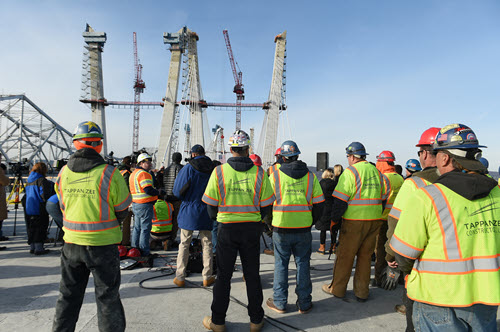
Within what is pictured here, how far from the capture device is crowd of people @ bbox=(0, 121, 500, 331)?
1493 mm

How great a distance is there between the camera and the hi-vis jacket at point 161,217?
587cm

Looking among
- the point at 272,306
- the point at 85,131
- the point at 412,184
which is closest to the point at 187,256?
the point at 272,306

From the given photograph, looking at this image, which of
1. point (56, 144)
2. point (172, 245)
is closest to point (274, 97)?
point (172, 245)

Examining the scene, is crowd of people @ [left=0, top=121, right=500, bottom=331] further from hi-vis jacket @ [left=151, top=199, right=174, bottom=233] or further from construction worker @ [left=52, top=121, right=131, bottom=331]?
hi-vis jacket @ [left=151, top=199, right=174, bottom=233]

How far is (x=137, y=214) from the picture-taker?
527cm

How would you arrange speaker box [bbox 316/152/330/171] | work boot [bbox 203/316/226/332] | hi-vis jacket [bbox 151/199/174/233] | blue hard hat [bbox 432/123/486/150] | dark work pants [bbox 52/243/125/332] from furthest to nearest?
speaker box [bbox 316/152/330/171] → hi-vis jacket [bbox 151/199/174/233] → work boot [bbox 203/316/226/332] → dark work pants [bbox 52/243/125/332] → blue hard hat [bbox 432/123/486/150]

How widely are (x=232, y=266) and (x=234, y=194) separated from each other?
75cm

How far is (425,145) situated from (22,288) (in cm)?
541

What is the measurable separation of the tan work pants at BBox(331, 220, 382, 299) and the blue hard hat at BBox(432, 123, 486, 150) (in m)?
2.21

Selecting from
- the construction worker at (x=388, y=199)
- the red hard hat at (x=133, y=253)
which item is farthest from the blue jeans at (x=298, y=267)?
the red hard hat at (x=133, y=253)

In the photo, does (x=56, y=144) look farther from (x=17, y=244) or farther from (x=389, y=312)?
(x=389, y=312)

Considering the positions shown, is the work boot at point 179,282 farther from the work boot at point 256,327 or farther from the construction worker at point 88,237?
the construction worker at point 88,237

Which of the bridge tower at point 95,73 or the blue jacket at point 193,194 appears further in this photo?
the bridge tower at point 95,73

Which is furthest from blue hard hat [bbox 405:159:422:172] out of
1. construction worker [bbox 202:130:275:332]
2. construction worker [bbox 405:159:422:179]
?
construction worker [bbox 202:130:275:332]
